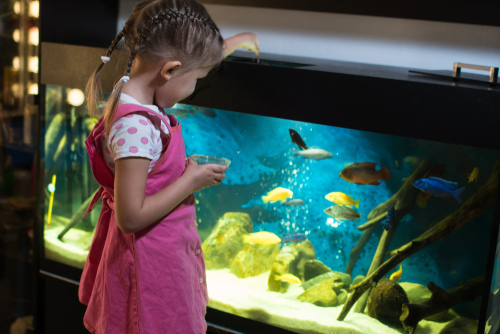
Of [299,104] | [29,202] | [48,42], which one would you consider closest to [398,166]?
[299,104]

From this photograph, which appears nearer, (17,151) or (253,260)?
(253,260)

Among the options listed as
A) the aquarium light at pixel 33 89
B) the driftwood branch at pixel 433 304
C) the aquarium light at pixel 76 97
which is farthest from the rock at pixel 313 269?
the aquarium light at pixel 33 89

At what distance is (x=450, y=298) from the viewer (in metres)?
1.53

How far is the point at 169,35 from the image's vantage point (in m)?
1.02

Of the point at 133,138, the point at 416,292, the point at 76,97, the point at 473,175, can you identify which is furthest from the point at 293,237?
the point at 76,97

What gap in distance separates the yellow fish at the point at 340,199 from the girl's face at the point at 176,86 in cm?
85

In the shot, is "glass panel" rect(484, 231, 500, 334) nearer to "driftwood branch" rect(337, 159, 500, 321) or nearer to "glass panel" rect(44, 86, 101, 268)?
"driftwood branch" rect(337, 159, 500, 321)

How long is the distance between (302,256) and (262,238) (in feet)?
0.63

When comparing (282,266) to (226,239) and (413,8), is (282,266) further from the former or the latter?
(413,8)

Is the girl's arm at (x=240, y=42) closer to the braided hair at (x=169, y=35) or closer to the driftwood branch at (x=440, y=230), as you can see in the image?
the braided hair at (x=169, y=35)

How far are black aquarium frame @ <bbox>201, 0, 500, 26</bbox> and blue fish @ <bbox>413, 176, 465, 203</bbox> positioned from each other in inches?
30.3

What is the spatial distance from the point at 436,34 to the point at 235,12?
1.00 metres

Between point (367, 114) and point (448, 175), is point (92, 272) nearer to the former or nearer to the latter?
point (367, 114)

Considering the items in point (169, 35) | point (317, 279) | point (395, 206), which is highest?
point (169, 35)
